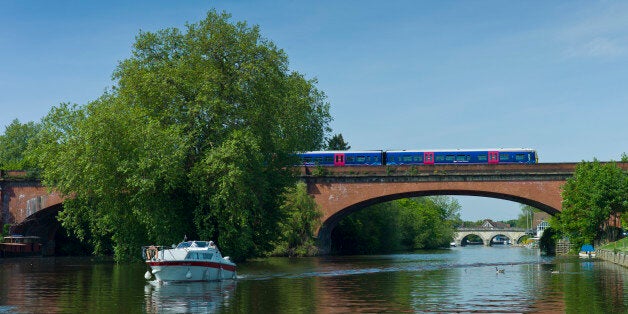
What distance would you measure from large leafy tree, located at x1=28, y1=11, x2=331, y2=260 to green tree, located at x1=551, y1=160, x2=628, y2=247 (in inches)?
1083

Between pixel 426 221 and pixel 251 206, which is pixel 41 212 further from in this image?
pixel 426 221

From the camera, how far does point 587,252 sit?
6862 cm

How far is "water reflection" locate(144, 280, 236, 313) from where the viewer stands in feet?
90.5

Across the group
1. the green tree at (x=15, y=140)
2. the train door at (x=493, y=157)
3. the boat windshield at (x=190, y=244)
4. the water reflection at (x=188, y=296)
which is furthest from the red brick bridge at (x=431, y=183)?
the green tree at (x=15, y=140)

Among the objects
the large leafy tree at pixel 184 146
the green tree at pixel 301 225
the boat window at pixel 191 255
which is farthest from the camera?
the green tree at pixel 301 225

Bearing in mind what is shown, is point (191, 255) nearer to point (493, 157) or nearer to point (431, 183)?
point (431, 183)

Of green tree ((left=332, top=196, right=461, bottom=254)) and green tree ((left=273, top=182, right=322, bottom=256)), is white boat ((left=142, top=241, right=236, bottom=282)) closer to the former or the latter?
green tree ((left=273, top=182, right=322, bottom=256))

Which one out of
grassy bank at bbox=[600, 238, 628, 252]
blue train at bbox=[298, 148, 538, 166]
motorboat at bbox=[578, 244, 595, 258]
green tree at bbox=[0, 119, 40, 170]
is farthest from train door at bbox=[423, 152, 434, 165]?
green tree at bbox=[0, 119, 40, 170]

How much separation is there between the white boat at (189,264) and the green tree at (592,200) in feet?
127

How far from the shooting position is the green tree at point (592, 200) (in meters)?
67.9

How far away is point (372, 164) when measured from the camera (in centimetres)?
8231

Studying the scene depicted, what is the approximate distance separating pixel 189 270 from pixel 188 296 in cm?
816

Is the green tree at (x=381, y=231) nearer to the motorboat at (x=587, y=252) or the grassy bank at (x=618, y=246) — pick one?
the motorboat at (x=587, y=252)

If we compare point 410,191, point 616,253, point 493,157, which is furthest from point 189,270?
point 493,157
